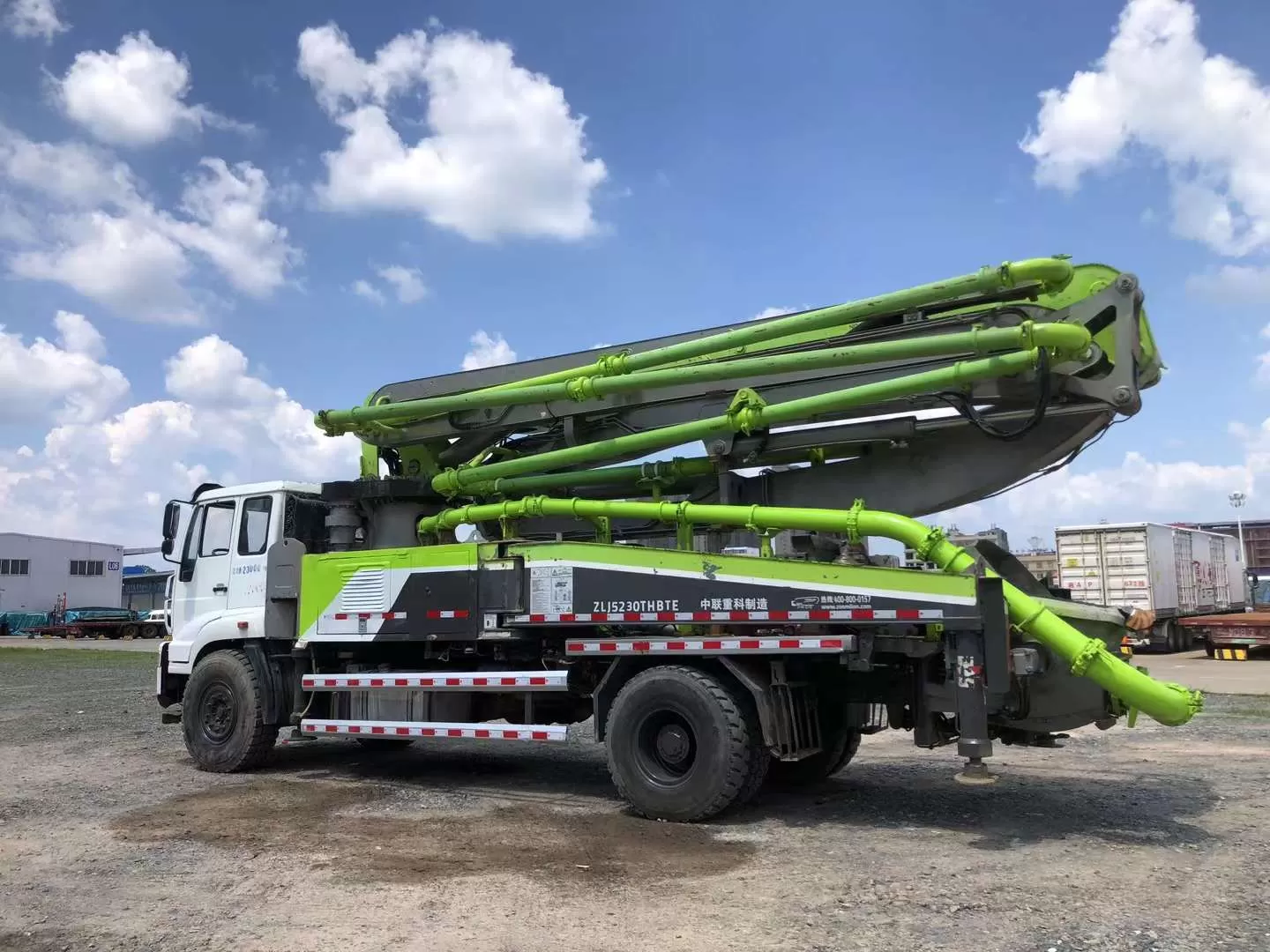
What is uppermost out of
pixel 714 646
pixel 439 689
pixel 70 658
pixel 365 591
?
pixel 365 591

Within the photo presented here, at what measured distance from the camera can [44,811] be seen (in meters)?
8.60

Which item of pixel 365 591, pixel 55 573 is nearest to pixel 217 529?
pixel 365 591

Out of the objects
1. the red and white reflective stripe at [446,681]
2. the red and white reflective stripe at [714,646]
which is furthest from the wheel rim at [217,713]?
the red and white reflective stripe at [714,646]

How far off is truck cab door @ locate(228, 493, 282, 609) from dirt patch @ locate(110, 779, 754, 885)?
86.2 inches

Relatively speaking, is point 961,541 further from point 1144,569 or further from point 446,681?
point 1144,569

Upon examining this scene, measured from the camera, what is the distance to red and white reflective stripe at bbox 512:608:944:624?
23.6ft

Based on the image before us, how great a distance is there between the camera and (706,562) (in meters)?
7.91

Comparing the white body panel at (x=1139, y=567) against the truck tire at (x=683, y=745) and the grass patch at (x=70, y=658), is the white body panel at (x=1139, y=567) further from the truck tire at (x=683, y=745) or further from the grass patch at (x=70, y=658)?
the grass patch at (x=70, y=658)

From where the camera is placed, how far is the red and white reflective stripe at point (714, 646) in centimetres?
742

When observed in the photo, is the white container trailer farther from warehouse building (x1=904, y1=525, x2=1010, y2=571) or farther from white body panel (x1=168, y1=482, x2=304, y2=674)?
white body panel (x1=168, y1=482, x2=304, y2=674)

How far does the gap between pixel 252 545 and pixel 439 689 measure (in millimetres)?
2915

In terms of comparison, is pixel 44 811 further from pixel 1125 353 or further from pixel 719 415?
pixel 1125 353

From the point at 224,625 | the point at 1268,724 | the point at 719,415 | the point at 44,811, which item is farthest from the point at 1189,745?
the point at 44,811

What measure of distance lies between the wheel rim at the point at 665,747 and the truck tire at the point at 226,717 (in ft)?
14.9
